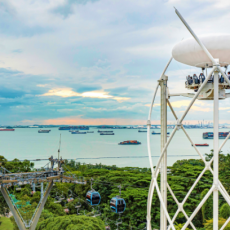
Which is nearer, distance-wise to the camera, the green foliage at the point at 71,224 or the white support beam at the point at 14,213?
the white support beam at the point at 14,213

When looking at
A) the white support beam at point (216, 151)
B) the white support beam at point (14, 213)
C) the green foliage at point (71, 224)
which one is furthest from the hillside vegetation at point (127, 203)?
the white support beam at point (216, 151)

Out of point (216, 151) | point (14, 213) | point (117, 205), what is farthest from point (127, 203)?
point (216, 151)

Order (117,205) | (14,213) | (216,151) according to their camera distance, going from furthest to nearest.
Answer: (117,205) → (14,213) → (216,151)

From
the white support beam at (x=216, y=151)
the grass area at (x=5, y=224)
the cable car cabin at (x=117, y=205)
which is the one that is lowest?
the grass area at (x=5, y=224)

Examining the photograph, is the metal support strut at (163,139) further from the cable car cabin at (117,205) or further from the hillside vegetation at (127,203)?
the hillside vegetation at (127,203)

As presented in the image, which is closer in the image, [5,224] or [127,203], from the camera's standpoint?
[127,203]

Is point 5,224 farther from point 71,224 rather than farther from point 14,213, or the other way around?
point 14,213

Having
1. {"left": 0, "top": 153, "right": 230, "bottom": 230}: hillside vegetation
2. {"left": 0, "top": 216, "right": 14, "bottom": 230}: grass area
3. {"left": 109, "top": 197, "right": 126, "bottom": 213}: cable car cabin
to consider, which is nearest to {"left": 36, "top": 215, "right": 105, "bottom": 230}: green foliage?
{"left": 0, "top": 153, "right": 230, "bottom": 230}: hillside vegetation

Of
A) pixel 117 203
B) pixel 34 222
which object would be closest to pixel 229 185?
pixel 117 203
